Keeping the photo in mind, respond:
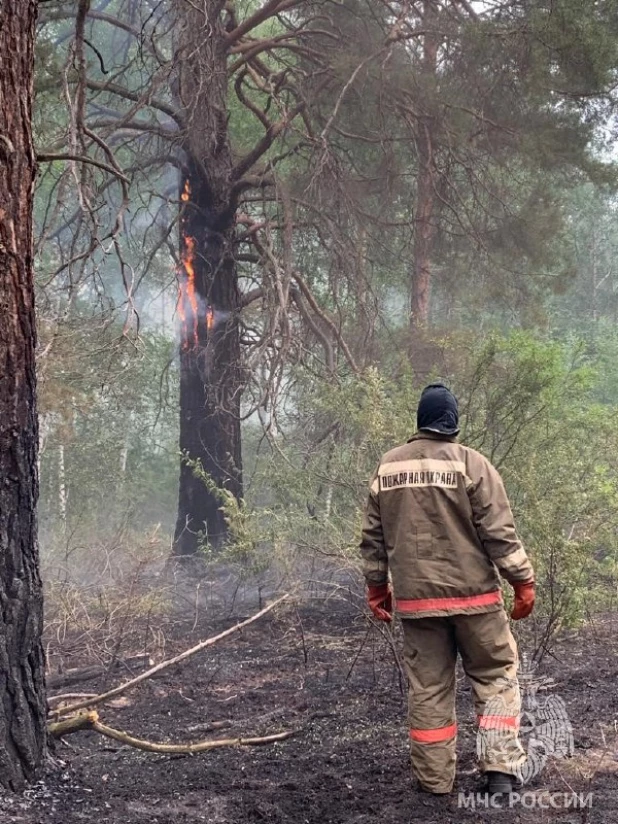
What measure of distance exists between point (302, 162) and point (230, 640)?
7.33 m

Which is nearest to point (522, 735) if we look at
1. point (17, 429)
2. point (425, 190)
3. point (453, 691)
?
point (453, 691)

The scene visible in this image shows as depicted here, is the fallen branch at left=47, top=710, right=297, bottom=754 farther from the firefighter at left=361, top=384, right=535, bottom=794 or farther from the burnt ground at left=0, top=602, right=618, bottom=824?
the firefighter at left=361, top=384, right=535, bottom=794

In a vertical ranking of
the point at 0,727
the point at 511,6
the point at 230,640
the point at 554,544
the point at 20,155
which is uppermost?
the point at 511,6

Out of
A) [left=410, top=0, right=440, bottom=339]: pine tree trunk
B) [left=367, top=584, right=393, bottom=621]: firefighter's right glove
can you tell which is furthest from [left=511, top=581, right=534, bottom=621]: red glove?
[left=410, top=0, right=440, bottom=339]: pine tree trunk

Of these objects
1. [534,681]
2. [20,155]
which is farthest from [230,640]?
[20,155]

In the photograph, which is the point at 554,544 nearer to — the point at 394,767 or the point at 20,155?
the point at 394,767

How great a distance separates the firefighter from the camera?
142 inches

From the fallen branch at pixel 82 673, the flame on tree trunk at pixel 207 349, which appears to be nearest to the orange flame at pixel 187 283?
the flame on tree trunk at pixel 207 349

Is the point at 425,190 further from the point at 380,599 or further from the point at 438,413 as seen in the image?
the point at 380,599

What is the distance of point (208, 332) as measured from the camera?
11.1 m

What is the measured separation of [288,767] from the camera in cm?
397

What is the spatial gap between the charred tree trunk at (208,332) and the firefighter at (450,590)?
677 centimetres

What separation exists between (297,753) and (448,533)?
1500mm

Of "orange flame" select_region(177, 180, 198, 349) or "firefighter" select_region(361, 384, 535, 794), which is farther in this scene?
"orange flame" select_region(177, 180, 198, 349)
